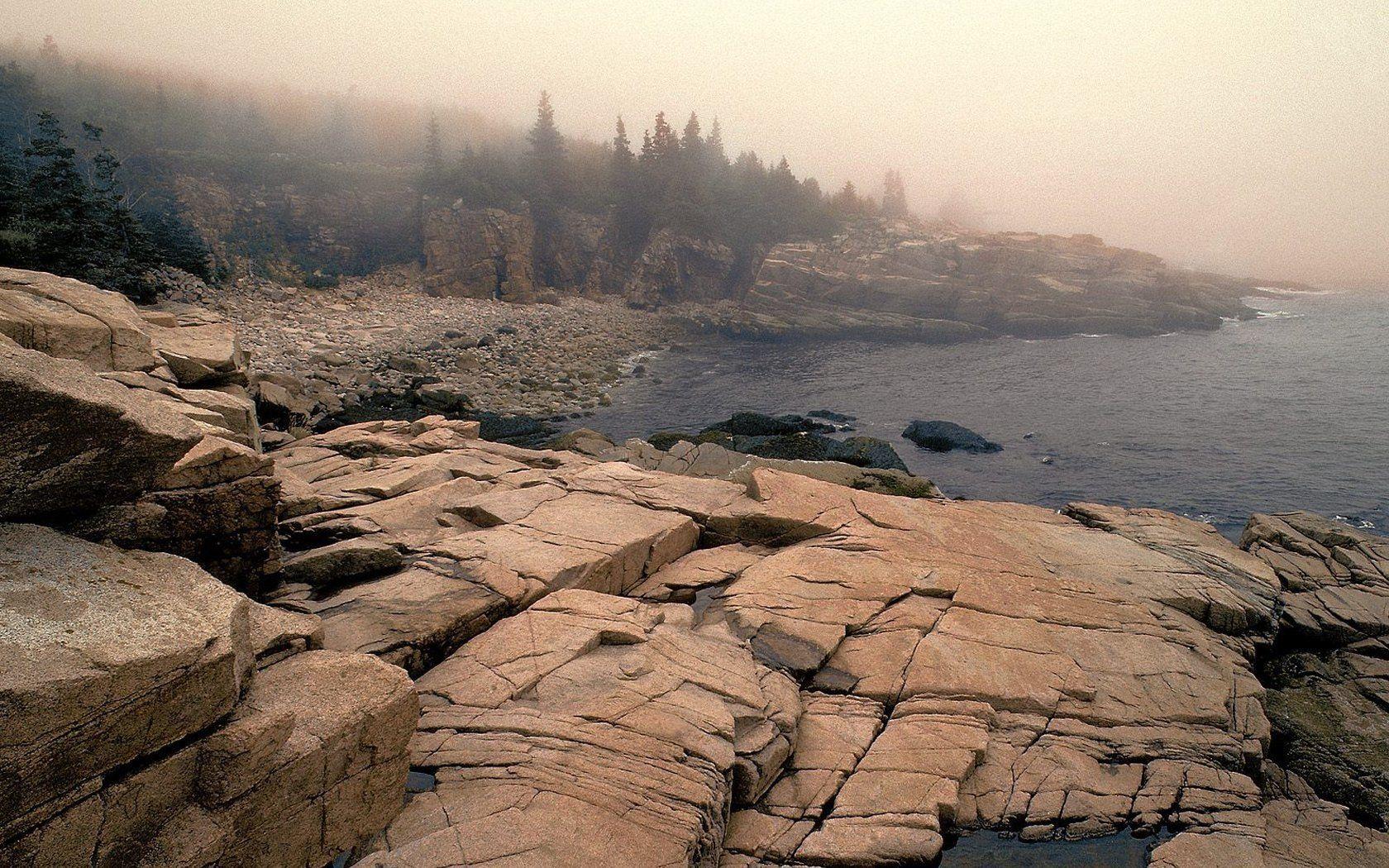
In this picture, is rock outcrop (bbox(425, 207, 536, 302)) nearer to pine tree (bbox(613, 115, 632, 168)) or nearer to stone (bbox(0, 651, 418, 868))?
pine tree (bbox(613, 115, 632, 168))

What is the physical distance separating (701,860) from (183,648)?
5169 mm

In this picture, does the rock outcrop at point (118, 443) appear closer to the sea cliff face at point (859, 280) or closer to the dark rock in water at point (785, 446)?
the dark rock in water at point (785, 446)

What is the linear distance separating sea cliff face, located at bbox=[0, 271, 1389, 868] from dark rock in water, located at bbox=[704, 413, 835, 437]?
18.6 metres

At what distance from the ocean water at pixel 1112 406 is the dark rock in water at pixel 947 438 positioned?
78cm

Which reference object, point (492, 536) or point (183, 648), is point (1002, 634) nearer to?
point (492, 536)

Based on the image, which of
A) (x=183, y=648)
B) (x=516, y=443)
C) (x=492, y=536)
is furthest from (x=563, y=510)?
(x=516, y=443)

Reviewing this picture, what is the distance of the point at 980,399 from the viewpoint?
1672 inches

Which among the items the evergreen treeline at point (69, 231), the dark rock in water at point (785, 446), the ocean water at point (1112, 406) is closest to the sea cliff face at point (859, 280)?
the ocean water at point (1112, 406)

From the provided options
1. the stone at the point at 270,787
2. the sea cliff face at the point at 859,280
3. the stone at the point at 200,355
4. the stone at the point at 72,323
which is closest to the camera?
the stone at the point at 270,787

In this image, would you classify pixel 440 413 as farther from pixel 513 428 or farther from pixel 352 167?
pixel 352 167

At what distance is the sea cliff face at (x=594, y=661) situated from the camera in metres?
5.14

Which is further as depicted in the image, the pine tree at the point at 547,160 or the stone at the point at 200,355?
the pine tree at the point at 547,160

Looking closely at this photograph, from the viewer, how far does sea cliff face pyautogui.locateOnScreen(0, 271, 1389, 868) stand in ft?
16.9

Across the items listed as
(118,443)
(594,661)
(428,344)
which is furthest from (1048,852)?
(428,344)
